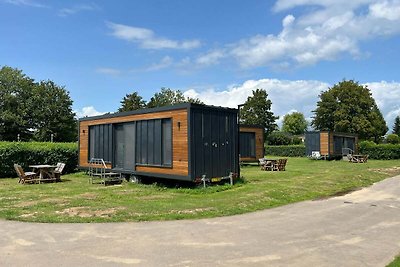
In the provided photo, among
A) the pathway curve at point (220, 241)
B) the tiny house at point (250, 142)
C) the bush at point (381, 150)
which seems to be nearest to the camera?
the pathway curve at point (220, 241)

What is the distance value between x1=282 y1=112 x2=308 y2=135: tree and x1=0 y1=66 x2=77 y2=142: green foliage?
6052cm

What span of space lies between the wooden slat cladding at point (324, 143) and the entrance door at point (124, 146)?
24170mm

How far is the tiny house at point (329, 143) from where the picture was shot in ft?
118

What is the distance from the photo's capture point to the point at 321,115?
Result: 56.2m

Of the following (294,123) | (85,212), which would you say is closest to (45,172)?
(85,212)

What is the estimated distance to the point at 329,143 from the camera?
35812mm

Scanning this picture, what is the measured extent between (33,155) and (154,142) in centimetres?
928

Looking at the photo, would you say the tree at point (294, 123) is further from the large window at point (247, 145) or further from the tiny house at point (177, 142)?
the tiny house at point (177, 142)

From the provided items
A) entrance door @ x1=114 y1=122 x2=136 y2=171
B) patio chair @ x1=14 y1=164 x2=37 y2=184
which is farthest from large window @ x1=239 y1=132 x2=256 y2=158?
patio chair @ x1=14 y1=164 x2=37 y2=184

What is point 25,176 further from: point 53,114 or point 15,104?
point 15,104

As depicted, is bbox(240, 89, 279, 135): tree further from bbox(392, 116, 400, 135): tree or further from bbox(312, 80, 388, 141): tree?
bbox(392, 116, 400, 135): tree

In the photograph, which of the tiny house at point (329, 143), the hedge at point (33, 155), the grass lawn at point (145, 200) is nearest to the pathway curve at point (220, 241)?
the grass lawn at point (145, 200)

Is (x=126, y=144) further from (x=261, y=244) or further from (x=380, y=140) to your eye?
(x=380, y=140)

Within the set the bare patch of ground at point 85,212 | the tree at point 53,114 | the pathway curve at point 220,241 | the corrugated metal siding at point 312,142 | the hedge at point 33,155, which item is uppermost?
the tree at point 53,114
